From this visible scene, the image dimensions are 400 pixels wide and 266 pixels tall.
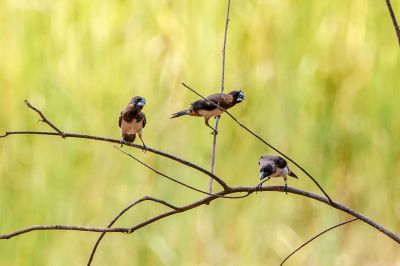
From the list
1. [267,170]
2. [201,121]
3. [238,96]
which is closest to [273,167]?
[267,170]

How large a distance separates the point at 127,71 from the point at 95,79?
9 centimetres

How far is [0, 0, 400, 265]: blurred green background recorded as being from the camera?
2064mm

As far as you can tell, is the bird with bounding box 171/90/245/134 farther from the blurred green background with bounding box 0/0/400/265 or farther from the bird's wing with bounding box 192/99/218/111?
the blurred green background with bounding box 0/0/400/265

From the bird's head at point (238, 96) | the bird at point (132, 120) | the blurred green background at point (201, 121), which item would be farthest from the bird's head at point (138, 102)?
the blurred green background at point (201, 121)

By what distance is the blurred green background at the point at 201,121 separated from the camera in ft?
6.77

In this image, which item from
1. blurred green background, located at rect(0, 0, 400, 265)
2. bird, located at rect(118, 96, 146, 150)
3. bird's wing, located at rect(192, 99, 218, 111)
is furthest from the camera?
blurred green background, located at rect(0, 0, 400, 265)

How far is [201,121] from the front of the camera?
2.03 m

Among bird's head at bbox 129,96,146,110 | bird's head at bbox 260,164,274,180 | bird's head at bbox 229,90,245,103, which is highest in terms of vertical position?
bird's head at bbox 229,90,245,103

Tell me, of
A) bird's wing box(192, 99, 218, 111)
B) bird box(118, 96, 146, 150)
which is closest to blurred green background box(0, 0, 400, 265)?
bird box(118, 96, 146, 150)

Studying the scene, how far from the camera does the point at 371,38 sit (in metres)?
2.21

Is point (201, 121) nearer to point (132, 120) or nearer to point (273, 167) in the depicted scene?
point (132, 120)

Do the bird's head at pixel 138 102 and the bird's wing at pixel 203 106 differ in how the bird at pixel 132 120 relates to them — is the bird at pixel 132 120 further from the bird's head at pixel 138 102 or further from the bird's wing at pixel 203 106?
the bird's wing at pixel 203 106

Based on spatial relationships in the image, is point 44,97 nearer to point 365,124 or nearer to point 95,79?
point 95,79

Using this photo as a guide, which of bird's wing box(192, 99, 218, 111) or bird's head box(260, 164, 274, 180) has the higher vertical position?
bird's wing box(192, 99, 218, 111)
